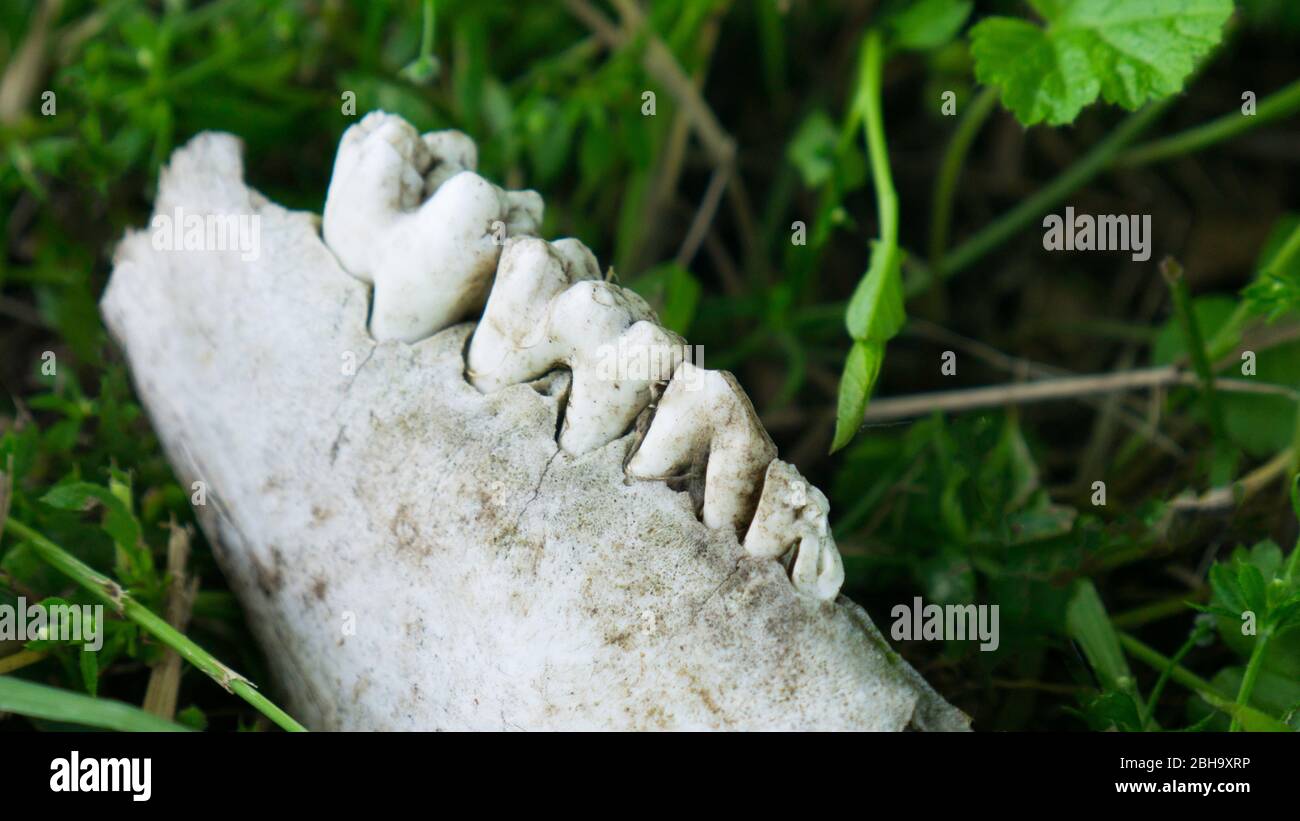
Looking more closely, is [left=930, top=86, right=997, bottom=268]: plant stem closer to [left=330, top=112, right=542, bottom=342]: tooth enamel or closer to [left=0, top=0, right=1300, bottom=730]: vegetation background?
[left=0, top=0, right=1300, bottom=730]: vegetation background

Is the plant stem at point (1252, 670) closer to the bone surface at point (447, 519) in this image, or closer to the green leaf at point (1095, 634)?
the green leaf at point (1095, 634)

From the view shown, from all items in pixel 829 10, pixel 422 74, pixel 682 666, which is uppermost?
pixel 829 10

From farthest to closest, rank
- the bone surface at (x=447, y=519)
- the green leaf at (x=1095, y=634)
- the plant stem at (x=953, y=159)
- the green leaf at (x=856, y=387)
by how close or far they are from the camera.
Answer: the plant stem at (x=953, y=159)
the green leaf at (x=1095, y=634)
the green leaf at (x=856, y=387)
the bone surface at (x=447, y=519)

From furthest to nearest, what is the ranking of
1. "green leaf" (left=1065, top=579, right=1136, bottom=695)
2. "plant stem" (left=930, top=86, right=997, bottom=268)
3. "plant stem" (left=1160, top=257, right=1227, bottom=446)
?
"plant stem" (left=930, top=86, right=997, bottom=268), "plant stem" (left=1160, top=257, right=1227, bottom=446), "green leaf" (left=1065, top=579, right=1136, bottom=695)

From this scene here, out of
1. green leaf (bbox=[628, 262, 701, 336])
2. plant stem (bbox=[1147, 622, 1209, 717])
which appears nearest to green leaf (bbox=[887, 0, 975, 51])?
green leaf (bbox=[628, 262, 701, 336])

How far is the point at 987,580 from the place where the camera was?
184 cm

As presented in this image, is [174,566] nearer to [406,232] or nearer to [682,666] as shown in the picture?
[406,232]

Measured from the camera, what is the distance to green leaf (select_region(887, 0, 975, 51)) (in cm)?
206

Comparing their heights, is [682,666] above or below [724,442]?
below

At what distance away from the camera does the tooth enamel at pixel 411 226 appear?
1.50m

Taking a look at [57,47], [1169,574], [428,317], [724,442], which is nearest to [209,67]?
[57,47]

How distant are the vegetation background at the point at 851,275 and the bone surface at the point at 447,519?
0.16 m

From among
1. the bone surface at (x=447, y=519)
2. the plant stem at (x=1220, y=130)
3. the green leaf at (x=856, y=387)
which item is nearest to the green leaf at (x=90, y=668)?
the bone surface at (x=447, y=519)
